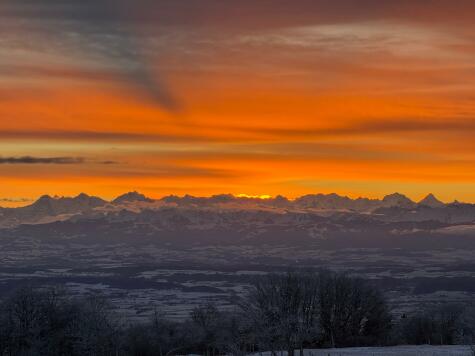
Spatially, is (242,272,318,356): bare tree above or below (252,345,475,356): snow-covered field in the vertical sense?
above

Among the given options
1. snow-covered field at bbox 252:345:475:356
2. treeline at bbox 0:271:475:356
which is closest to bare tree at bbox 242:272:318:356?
treeline at bbox 0:271:475:356

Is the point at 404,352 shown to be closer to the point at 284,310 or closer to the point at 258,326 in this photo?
the point at 258,326

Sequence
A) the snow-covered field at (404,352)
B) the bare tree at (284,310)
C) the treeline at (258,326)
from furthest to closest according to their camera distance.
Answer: the treeline at (258,326), the bare tree at (284,310), the snow-covered field at (404,352)

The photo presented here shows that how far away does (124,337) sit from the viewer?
12319 cm

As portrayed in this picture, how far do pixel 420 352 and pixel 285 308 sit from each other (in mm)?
23180

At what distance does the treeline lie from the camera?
111 m

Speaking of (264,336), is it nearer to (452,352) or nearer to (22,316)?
(452,352)

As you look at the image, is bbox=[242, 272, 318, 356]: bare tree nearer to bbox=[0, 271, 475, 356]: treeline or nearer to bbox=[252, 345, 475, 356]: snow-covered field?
bbox=[0, 271, 475, 356]: treeline

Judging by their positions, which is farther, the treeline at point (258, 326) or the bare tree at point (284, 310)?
the treeline at point (258, 326)

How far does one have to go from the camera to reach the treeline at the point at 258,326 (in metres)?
111

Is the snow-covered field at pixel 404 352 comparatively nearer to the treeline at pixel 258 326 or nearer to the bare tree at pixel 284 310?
the bare tree at pixel 284 310

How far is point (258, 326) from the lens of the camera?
359ft

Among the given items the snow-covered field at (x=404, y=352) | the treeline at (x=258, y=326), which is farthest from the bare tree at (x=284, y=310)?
the snow-covered field at (x=404, y=352)

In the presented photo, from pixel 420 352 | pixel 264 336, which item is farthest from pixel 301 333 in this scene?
pixel 420 352
